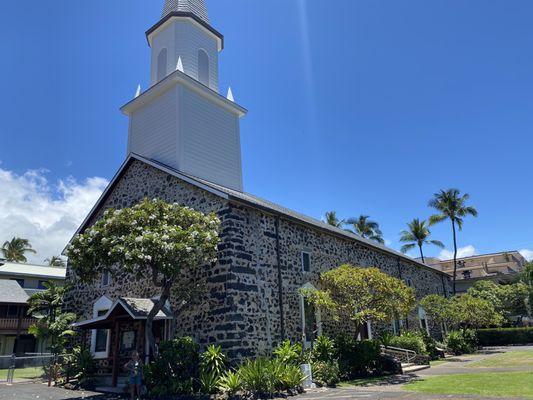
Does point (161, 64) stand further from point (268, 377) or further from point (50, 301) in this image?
point (268, 377)

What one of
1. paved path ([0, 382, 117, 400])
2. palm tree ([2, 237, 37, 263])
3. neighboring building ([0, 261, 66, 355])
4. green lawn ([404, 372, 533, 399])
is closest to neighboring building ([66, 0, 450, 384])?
paved path ([0, 382, 117, 400])

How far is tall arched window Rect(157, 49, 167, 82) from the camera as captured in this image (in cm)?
2288

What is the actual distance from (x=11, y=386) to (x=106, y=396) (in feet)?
19.7

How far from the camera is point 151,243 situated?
13281mm

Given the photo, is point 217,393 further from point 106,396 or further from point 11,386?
point 11,386

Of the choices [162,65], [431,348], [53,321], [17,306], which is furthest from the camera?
[17,306]

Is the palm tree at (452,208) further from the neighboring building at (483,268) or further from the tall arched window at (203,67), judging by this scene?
the tall arched window at (203,67)

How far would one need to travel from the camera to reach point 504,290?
1751 inches

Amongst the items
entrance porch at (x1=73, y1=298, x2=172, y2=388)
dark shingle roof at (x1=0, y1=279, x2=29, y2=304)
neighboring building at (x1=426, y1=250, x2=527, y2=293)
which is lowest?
entrance porch at (x1=73, y1=298, x2=172, y2=388)

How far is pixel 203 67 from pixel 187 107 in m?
3.64

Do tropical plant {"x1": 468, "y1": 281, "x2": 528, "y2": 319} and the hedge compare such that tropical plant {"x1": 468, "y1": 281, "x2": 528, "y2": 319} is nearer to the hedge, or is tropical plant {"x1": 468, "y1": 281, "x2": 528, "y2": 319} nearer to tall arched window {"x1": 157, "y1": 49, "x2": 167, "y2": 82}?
the hedge

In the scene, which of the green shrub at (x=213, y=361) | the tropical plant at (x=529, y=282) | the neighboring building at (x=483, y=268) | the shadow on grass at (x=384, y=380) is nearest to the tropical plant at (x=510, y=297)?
the tropical plant at (x=529, y=282)

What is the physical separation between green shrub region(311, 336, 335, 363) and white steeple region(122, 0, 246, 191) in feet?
30.6

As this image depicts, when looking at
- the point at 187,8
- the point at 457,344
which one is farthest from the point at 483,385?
the point at 187,8
